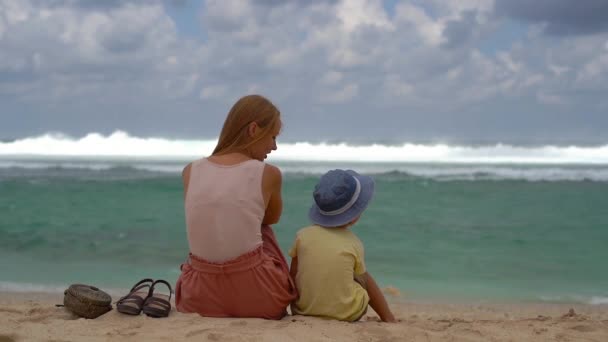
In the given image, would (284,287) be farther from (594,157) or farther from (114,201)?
(594,157)

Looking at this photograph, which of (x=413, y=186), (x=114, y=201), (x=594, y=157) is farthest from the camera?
(x=594, y=157)

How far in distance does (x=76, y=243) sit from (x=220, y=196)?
5166mm

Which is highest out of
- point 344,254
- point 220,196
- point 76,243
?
point 220,196

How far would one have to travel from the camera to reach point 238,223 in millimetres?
3174

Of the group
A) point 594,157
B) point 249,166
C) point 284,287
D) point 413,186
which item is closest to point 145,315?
point 284,287

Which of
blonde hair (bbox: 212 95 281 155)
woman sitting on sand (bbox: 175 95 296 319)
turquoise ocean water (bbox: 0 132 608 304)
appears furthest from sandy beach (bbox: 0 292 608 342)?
turquoise ocean water (bbox: 0 132 608 304)

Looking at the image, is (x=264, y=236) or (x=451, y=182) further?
(x=451, y=182)

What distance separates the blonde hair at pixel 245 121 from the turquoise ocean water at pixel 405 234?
268cm

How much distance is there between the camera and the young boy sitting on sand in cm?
336

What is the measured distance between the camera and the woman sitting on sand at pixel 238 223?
3.17m

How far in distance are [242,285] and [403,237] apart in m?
5.14

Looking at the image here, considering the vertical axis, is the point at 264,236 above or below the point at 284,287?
above

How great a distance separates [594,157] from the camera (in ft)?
96.3

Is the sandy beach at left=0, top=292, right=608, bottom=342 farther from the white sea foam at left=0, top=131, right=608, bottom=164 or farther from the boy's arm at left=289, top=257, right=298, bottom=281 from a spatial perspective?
the white sea foam at left=0, top=131, right=608, bottom=164
